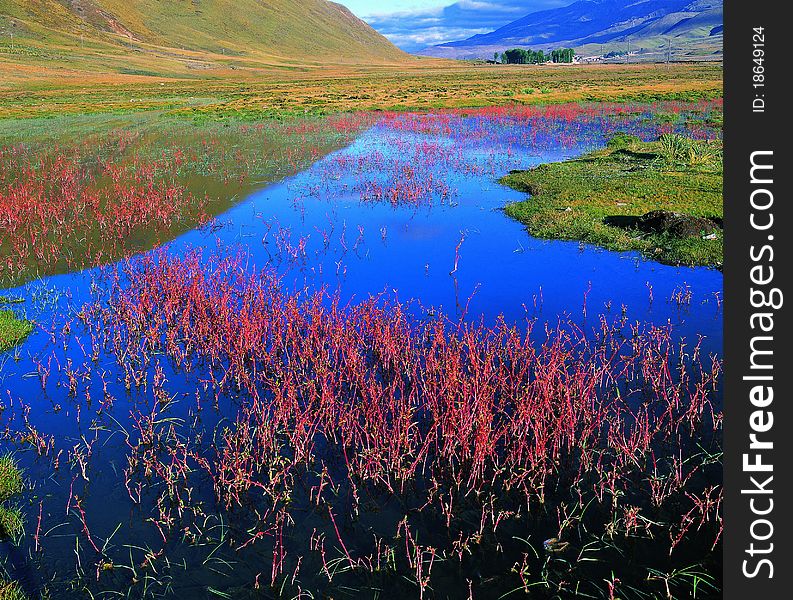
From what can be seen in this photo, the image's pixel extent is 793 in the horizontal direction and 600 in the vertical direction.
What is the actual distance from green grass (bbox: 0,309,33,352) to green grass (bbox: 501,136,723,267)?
1408cm

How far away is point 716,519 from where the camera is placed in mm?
6656

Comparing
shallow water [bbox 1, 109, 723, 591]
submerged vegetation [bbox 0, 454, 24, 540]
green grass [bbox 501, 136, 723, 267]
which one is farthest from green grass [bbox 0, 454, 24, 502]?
green grass [bbox 501, 136, 723, 267]

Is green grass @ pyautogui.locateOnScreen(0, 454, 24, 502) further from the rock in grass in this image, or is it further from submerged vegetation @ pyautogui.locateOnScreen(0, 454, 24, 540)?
the rock in grass

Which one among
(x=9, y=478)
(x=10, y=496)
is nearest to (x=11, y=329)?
(x=9, y=478)

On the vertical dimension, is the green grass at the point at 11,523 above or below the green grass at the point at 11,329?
below

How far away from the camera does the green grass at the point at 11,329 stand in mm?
11993

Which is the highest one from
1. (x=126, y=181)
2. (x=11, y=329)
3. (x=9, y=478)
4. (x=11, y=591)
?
(x=126, y=181)

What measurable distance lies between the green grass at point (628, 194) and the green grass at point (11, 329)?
14078mm

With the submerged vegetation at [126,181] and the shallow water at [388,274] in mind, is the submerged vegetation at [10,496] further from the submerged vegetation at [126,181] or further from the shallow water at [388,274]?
the submerged vegetation at [126,181]

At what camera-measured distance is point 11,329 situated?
40.9ft

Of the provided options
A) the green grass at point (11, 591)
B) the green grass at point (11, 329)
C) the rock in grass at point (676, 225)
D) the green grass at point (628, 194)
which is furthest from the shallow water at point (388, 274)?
the rock in grass at point (676, 225)

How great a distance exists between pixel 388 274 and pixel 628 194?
11.7m

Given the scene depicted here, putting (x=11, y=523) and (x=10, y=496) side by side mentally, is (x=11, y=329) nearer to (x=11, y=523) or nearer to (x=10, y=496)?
(x=10, y=496)

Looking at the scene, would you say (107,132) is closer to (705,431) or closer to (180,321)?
(180,321)
